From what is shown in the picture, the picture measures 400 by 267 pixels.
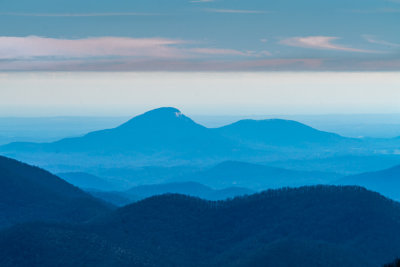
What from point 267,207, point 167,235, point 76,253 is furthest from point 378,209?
point 76,253

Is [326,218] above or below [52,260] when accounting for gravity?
above

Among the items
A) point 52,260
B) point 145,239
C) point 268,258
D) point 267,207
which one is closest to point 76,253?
point 52,260

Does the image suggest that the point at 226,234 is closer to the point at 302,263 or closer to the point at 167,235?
the point at 167,235

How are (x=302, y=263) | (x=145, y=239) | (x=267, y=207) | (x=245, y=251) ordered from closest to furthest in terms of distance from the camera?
(x=302, y=263) → (x=245, y=251) → (x=145, y=239) → (x=267, y=207)

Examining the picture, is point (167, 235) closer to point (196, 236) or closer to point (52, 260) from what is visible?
point (196, 236)

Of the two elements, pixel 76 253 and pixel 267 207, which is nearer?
pixel 76 253

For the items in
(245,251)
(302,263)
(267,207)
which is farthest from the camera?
(267,207)

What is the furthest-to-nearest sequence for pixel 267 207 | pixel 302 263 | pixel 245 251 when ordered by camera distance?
pixel 267 207
pixel 245 251
pixel 302 263
